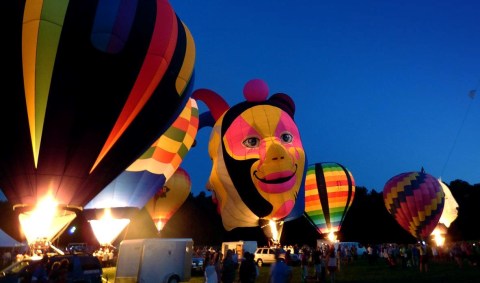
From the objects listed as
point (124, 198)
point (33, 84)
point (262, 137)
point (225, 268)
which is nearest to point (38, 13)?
point (33, 84)

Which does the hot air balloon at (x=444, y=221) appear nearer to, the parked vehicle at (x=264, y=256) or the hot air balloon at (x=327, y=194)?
the hot air balloon at (x=327, y=194)

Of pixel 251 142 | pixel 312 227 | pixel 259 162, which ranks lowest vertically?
pixel 312 227

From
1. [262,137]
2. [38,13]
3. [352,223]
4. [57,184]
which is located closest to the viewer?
[38,13]

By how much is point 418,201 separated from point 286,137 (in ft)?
34.6

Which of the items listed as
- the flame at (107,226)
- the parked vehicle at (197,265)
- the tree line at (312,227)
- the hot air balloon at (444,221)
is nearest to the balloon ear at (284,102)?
the parked vehicle at (197,265)

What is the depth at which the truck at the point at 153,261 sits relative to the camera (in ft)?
34.3

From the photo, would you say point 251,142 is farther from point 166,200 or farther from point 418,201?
point 418,201

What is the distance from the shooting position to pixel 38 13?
9125 mm

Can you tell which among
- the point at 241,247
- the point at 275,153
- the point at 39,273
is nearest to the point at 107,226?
the point at 241,247

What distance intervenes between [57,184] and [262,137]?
9461mm

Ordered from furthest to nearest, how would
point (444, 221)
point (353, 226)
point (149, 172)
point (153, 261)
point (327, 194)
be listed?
point (353, 226), point (444, 221), point (327, 194), point (149, 172), point (153, 261)

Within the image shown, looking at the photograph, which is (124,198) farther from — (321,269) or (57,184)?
(321,269)

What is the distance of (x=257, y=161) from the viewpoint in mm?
17641

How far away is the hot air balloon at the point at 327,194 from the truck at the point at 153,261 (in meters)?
14.4
